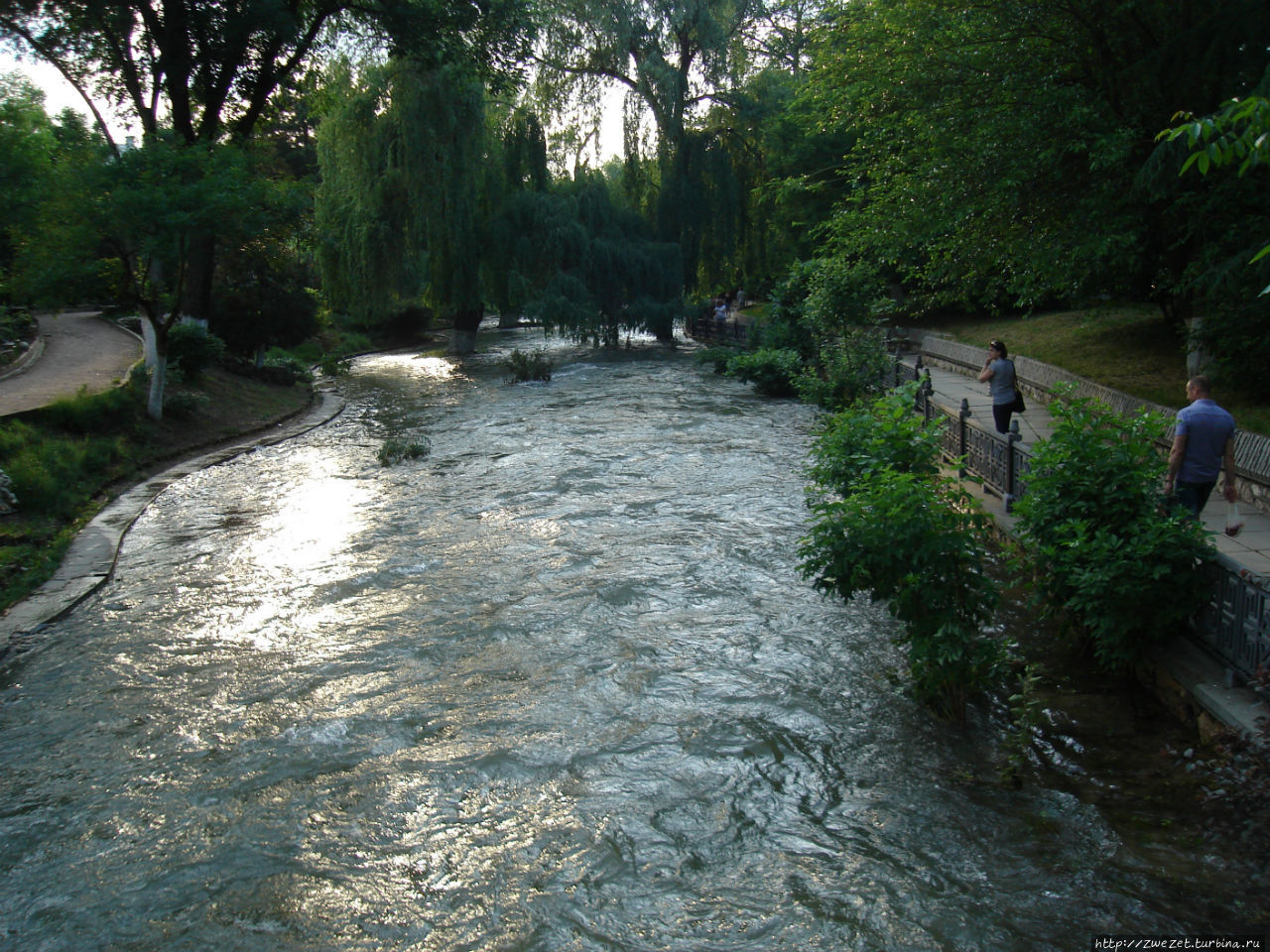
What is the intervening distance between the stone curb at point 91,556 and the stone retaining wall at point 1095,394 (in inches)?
385

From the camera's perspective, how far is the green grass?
44.7 ft

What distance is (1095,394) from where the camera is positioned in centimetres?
1462

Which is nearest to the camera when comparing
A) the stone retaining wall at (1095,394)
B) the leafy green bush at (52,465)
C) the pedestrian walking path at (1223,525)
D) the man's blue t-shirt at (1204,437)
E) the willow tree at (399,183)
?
the man's blue t-shirt at (1204,437)

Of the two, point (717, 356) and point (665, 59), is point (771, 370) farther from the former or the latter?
point (665, 59)

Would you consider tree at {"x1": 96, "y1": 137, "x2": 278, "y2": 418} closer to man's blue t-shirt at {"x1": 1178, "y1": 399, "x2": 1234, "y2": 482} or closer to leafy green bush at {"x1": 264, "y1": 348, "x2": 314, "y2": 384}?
leafy green bush at {"x1": 264, "y1": 348, "x2": 314, "y2": 384}

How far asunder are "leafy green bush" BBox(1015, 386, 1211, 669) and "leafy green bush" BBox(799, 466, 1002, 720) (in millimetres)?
741

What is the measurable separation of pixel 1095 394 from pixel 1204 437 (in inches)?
299

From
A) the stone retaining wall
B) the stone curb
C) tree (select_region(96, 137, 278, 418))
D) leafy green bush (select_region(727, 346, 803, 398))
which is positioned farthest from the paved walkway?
tree (select_region(96, 137, 278, 418))

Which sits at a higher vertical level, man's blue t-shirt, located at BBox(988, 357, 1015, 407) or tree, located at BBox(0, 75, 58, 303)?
tree, located at BBox(0, 75, 58, 303)

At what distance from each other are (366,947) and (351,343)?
120 feet

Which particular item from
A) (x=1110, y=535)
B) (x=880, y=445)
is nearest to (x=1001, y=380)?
(x=880, y=445)

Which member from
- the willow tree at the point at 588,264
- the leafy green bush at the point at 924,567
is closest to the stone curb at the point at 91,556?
the leafy green bush at the point at 924,567

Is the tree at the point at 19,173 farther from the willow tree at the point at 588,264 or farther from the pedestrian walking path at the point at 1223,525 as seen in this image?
the willow tree at the point at 588,264

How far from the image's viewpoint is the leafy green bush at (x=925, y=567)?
609 cm
